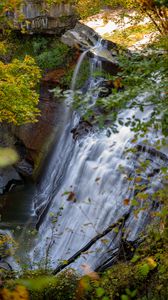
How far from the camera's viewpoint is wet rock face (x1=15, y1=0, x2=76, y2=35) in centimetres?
1627

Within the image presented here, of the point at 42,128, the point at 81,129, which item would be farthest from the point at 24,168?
the point at 81,129

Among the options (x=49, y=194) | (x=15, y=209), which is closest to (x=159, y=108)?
(x=49, y=194)

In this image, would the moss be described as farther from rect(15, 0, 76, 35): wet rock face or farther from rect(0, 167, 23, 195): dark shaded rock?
rect(0, 167, 23, 195): dark shaded rock

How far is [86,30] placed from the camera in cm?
1457

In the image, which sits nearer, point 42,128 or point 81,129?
point 81,129

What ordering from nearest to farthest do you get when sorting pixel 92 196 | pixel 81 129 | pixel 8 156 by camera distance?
pixel 92 196, pixel 81 129, pixel 8 156

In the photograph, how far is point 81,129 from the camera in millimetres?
12375

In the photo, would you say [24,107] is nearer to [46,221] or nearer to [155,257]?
[46,221]

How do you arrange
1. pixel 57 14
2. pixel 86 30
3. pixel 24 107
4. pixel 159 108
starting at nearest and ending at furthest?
1. pixel 159 108
2. pixel 24 107
3. pixel 86 30
4. pixel 57 14

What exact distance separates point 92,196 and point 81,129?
112 inches

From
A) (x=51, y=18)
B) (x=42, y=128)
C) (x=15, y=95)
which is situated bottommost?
(x=42, y=128)

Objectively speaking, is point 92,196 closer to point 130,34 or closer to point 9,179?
point 130,34

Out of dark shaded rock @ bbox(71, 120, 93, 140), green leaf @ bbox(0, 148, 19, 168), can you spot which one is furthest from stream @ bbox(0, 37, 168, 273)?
green leaf @ bbox(0, 148, 19, 168)

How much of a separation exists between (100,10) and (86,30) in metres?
2.08
